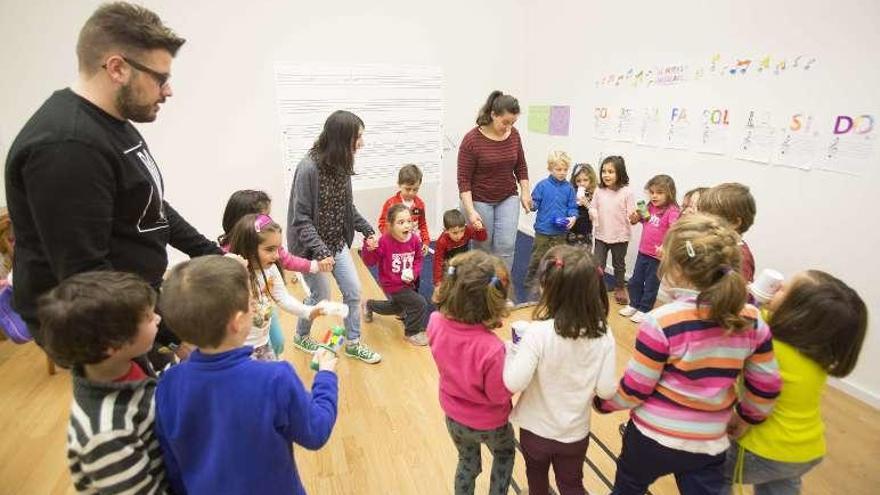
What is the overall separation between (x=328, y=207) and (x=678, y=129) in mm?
2442

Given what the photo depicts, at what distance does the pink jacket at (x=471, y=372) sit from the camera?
1250mm

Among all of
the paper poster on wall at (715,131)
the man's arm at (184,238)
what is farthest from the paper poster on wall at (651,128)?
the man's arm at (184,238)

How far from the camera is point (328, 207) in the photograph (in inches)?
92.7

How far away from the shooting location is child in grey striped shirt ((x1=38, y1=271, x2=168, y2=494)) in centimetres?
86

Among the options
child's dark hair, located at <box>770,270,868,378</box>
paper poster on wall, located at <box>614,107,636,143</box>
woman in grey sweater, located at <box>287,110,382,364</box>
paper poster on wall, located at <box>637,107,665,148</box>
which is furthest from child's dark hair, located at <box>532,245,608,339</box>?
paper poster on wall, located at <box>614,107,636,143</box>

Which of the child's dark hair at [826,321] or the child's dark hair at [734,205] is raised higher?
the child's dark hair at [734,205]

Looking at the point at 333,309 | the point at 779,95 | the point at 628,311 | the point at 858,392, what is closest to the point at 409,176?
the point at 333,309

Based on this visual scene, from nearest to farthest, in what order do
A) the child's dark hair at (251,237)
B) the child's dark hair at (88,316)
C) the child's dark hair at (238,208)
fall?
the child's dark hair at (88,316) → the child's dark hair at (251,237) → the child's dark hair at (238,208)

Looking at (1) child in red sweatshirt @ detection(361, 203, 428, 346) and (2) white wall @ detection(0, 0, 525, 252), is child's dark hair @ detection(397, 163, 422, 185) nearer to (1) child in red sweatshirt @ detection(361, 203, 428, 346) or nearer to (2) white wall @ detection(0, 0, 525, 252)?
(1) child in red sweatshirt @ detection(361, 203, 428, 346)

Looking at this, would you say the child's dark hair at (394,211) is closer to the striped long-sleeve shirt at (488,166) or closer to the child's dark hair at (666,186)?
the striped long-sleeve shirt at (488,166)

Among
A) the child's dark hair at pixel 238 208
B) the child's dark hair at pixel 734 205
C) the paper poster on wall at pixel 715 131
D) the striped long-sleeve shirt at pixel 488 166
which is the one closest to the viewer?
the child's dark hair at pixel 734 205

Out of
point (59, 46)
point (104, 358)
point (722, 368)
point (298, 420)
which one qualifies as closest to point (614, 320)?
point (722, 368)

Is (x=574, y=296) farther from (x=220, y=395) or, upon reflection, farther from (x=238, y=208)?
(x=238, y=208)

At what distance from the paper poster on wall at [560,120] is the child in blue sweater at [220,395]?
384cm
